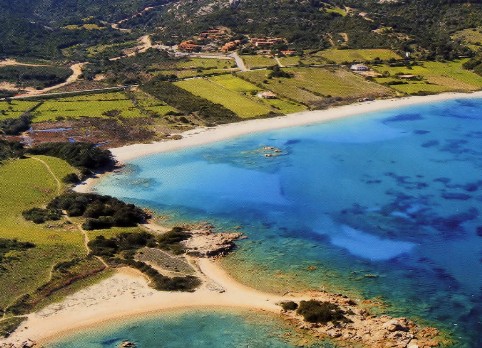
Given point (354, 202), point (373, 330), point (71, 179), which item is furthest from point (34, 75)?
point (373, 330)

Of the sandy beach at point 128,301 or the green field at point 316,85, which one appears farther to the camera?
the green field at point 316,85

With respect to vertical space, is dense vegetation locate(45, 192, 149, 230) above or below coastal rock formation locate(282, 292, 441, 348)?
above

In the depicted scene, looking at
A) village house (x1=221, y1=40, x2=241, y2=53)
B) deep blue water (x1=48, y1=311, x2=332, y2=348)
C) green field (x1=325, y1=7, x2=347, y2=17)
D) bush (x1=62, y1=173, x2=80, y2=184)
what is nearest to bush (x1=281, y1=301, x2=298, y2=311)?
deep blue water (x1=48, y1=311, x2=332, y2=348)

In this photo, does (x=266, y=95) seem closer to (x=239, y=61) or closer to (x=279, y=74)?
(x=279, y=74)

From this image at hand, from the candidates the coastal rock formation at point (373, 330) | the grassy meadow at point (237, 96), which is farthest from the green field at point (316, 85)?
the coastal rock formation at point (373, 330)

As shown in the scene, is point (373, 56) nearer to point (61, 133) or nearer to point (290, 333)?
point (61, 133)

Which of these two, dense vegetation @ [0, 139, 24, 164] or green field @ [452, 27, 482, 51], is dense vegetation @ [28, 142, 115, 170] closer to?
dense vegetation @ [0, 139, 24, 164]

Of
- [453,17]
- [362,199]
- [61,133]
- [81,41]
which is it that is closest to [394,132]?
[362,199]

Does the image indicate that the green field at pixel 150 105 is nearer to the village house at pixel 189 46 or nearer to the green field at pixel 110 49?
the village house at pixel 189 46
